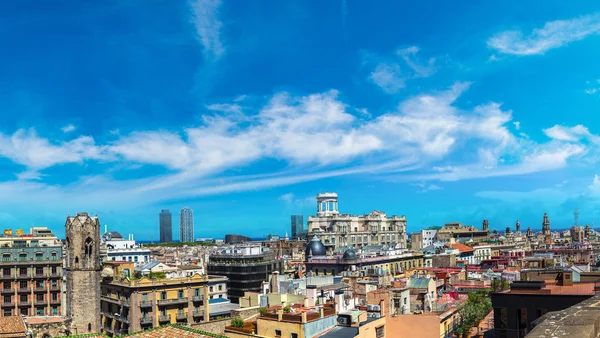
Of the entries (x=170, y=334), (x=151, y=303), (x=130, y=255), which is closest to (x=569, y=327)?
(x=170, y=334)

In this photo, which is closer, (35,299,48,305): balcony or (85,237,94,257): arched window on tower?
(85,237,94,257): arched window on tower

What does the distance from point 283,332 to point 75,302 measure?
93.9 feet

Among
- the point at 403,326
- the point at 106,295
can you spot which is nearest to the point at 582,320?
the point at 403,326

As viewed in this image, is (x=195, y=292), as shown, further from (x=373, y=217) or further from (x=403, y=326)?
(x=373, y=217)

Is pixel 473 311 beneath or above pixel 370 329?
beneath

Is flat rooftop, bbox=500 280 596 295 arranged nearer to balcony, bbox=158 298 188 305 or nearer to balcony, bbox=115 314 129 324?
balcony, bbox=158 298 188 305

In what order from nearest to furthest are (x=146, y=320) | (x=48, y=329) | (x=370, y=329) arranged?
(x=370, y=329)
(x=48, y=329)
(x=146, y=320)

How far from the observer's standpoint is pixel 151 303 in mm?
66875

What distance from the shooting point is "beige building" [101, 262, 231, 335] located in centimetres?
6612

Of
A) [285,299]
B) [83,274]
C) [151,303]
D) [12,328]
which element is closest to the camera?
[12,328]

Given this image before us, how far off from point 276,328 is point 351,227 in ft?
428

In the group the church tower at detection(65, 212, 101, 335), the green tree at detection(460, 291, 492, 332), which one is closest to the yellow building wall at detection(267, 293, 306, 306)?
the green tree at detection(460, 291, 492, 332)

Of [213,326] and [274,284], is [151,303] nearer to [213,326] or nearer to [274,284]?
[213,326]

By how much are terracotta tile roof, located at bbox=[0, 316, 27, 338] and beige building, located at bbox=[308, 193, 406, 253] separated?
361ft
